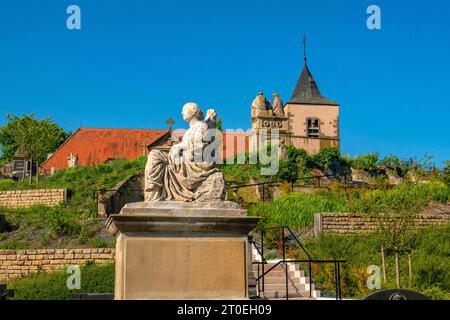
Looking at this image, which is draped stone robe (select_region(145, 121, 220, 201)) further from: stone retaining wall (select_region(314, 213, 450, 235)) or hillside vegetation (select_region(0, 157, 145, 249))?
stone retaining wall (select_region(314, 213, 450, 235))

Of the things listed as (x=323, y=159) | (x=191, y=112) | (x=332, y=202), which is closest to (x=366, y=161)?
(x=323, y=159)

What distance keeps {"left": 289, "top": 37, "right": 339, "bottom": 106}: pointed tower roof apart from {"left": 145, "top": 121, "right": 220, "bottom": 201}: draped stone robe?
3725cm

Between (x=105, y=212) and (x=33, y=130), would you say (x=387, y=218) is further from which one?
(x=33, y=130)

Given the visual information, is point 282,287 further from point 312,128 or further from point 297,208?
point 312,128

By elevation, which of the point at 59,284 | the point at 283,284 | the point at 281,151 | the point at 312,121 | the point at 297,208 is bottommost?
the point at 59,284

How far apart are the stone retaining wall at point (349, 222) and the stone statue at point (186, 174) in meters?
13.5

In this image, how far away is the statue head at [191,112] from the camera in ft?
26.4

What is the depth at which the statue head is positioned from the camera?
8039 millimetres

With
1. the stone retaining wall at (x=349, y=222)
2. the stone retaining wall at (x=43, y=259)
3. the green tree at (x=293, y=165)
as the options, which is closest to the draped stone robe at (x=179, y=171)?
the stone retaining wall at (x=43, y=259)

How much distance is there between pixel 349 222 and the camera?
70.2 ft

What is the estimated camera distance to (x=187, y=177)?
7.45 metres

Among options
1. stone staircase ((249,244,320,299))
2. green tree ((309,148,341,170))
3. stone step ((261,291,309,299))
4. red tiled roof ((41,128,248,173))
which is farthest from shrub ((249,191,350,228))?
red tiled roof ((41,128,248,173))

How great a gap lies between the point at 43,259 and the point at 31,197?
339 inches
